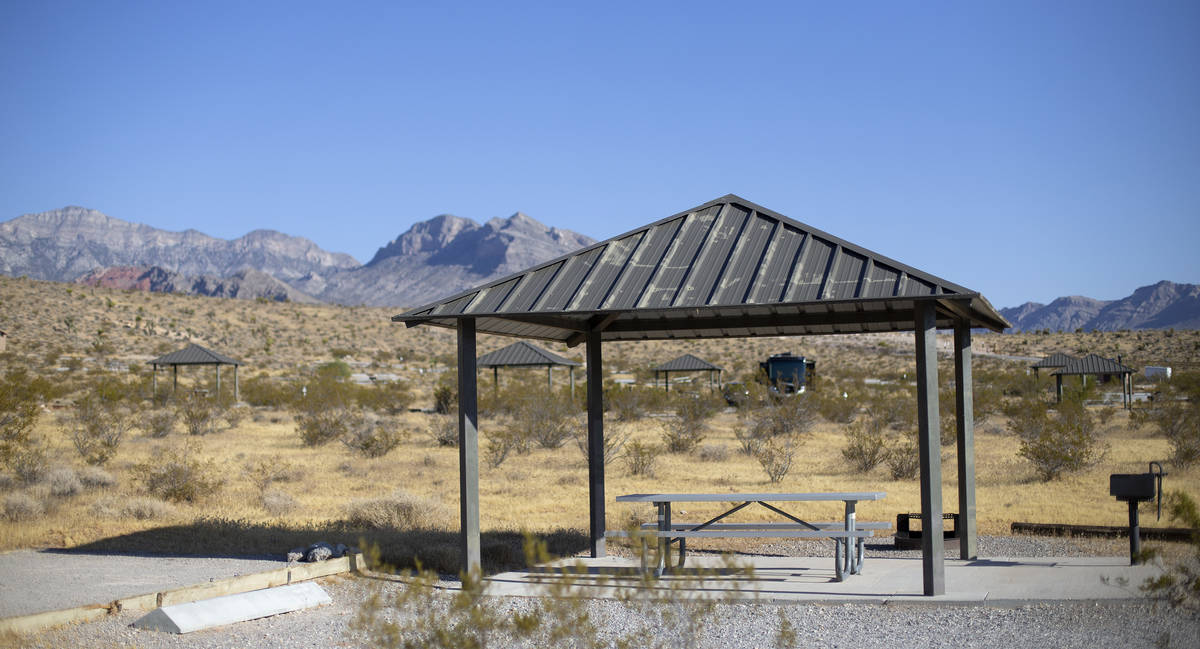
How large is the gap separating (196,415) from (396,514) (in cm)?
1608

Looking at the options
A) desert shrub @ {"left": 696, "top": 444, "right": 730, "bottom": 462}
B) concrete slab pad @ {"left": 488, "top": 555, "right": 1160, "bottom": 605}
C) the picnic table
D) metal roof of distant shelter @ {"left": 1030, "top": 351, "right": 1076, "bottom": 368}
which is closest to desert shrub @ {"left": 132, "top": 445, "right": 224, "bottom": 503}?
concrete slab pad @ {"left": 488, "top": 555, "right": 1160, "bottom": 605}

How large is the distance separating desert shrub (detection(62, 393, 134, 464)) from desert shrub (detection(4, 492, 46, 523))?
251 inches

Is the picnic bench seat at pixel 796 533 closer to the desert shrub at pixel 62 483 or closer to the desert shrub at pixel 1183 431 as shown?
the desert shrub at pixel 62 483

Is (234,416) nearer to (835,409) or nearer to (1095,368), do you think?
(835,409)

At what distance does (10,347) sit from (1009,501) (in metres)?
47.2

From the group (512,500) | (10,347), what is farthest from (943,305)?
(10,347)

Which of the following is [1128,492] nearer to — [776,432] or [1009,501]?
[1009,501]

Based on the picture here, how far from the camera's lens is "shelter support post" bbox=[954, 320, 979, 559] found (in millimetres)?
9148

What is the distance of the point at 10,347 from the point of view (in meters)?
47.5

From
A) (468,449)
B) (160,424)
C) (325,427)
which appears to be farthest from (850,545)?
(160,424)

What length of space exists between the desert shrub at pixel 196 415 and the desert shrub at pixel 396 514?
15.3m

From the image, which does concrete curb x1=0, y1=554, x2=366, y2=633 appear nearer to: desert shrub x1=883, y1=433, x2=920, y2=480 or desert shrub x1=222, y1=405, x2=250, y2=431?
desert shrub x1=883, y1=433, x2=920, y2=480

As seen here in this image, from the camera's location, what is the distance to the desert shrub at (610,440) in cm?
2084

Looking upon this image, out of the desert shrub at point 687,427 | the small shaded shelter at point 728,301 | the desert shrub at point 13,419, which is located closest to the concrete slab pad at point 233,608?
the small shaded shelter at point 728,301
